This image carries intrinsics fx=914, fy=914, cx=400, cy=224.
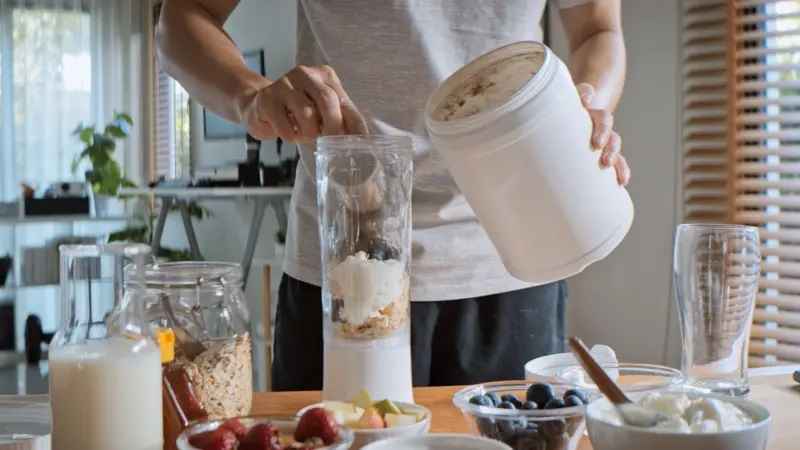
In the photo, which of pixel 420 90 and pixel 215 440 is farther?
pixel 420 90

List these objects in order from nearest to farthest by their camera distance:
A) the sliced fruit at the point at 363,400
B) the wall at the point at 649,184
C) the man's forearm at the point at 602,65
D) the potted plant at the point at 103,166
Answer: the sliced fruit at the point at 363,400, the man's forearm at the point at 602,65, the wall at the point at 649,184, the potted plant at the point at 103,166

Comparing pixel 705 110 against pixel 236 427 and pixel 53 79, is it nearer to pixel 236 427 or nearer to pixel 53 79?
pixel 236 427

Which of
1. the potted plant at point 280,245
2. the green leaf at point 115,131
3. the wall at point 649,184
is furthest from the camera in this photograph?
the green leaf at point 115,131

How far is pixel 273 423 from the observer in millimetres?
712

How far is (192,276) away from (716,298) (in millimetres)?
528

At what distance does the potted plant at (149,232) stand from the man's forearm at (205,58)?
9.01ft

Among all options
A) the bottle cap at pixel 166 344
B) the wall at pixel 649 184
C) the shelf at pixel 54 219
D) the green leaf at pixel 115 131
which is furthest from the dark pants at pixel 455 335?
the green leaf at pixel 115 131

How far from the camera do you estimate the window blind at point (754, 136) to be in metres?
2.40

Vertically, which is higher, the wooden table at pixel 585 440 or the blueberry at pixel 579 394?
the blueberry at pixel 579 394

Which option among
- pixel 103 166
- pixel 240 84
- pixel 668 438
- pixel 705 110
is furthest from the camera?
pixel 103 166

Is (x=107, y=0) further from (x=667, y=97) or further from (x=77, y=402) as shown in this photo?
(x=77, y=402)

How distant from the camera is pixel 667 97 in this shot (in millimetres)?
2689

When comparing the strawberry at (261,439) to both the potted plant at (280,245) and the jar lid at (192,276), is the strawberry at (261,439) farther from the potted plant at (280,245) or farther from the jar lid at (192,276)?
the potted plant at (280,245)

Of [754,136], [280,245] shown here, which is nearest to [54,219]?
[280,245]
